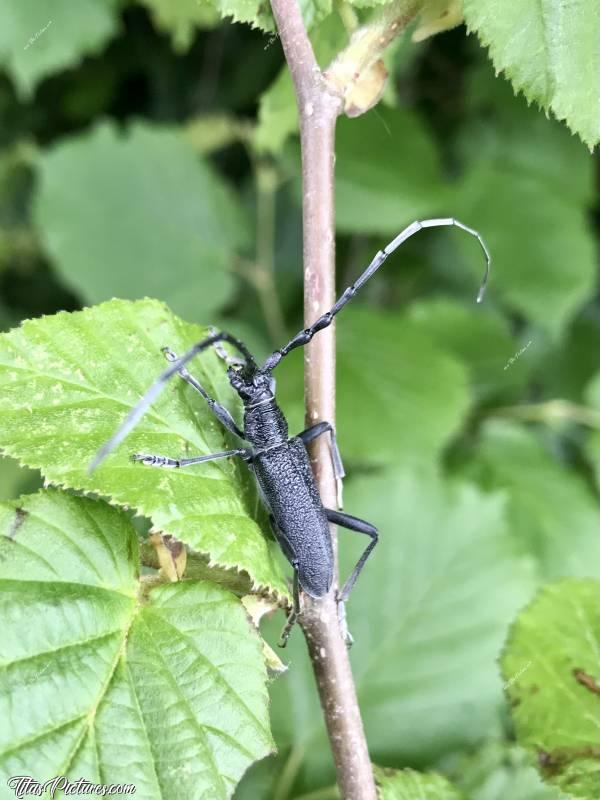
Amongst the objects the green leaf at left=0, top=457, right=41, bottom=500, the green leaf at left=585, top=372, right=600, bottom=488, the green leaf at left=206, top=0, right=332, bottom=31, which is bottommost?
the green leaf at left=206, top=0, right=332, bottom=31

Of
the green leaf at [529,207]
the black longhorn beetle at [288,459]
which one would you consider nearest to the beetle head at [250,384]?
the black longhorn beetle at [288,459]

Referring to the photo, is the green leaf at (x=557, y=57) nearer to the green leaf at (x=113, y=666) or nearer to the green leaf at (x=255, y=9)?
the green leaf at (x=255, y=9)

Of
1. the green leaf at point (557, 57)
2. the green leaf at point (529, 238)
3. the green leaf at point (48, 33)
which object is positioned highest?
the green leaf at point (48, 33)

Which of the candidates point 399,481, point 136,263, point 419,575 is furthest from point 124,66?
point 419,575

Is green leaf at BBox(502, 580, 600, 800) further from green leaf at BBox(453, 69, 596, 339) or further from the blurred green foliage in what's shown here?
green leaf at BBox(453, 69, 596, 339)

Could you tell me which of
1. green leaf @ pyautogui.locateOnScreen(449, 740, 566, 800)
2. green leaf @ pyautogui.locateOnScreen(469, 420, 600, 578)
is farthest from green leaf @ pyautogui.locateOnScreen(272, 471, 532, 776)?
green leaf @ pyautogui.locateOnScreen(469, 420, 600, 578)
